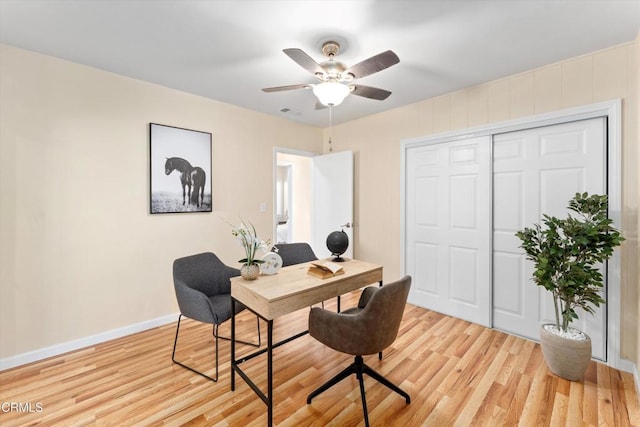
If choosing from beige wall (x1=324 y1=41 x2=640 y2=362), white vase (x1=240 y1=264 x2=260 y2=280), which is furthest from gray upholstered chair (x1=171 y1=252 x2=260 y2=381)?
beige wall (x1=324 y1=41 x2=640 y2=362)

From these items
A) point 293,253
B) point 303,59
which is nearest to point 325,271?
point 293,253

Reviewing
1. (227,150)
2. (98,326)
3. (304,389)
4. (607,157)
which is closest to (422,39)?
(607,157)

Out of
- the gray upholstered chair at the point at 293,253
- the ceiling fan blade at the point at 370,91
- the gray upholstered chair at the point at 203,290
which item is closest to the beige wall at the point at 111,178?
the gray upholstered chair at the point at 203,290

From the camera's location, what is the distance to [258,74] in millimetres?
2668

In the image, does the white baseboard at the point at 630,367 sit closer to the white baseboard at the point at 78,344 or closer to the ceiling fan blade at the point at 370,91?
the ceiling fan blade at the point at 370,91

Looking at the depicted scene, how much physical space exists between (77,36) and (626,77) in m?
4.17

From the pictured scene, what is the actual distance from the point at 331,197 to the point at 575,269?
9.50 ft

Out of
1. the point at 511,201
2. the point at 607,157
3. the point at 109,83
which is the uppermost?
the point at 109,83

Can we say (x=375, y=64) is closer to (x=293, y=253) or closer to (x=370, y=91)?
(x=370, y=91)

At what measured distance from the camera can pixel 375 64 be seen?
6.18 feet

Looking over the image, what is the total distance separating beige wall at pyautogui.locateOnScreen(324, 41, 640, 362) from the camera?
2166 mm

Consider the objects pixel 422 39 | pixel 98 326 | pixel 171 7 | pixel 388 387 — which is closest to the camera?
pixel 171 7

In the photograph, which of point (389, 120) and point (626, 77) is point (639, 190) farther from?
point (389, 120)

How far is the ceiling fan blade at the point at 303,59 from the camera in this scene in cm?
172
